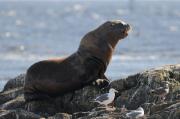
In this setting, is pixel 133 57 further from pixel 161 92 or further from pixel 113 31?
pixel 161 92

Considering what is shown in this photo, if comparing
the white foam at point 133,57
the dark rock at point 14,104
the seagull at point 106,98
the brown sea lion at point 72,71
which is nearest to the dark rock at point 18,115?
the seagull at point 106,98

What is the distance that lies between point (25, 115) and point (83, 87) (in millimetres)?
1627

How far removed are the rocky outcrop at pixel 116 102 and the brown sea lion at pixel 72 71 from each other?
20 cm

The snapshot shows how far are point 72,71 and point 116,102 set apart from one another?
1249mm

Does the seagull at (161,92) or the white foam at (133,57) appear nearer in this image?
the seagull at (161,92)

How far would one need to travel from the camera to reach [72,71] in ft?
44.5

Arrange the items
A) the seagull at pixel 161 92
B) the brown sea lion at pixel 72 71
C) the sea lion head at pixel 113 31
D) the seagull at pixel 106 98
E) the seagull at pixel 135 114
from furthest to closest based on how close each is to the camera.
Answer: the sea lion head at pixel 113 31
the brown sea lion at pixel 72 71
the seagull at pixel 106 98
the seagull at pixel 161 92
the seagull at pixel 135 114

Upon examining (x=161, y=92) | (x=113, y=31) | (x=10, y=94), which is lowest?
(x=161, y=92)

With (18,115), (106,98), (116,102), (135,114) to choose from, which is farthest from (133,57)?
(135,114)

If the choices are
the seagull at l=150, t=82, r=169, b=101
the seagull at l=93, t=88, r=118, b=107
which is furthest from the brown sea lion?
the seagull at l=150, t=82, r=169, b=101

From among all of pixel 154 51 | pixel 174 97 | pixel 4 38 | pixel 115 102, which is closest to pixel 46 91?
pixel 115 102

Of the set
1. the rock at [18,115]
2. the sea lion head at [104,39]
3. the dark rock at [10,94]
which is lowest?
the rock at [18,115]

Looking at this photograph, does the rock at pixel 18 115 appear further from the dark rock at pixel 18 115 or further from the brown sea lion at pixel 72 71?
the brown sea lion at pixel 72 71

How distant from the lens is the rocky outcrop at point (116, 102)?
11.6 m
